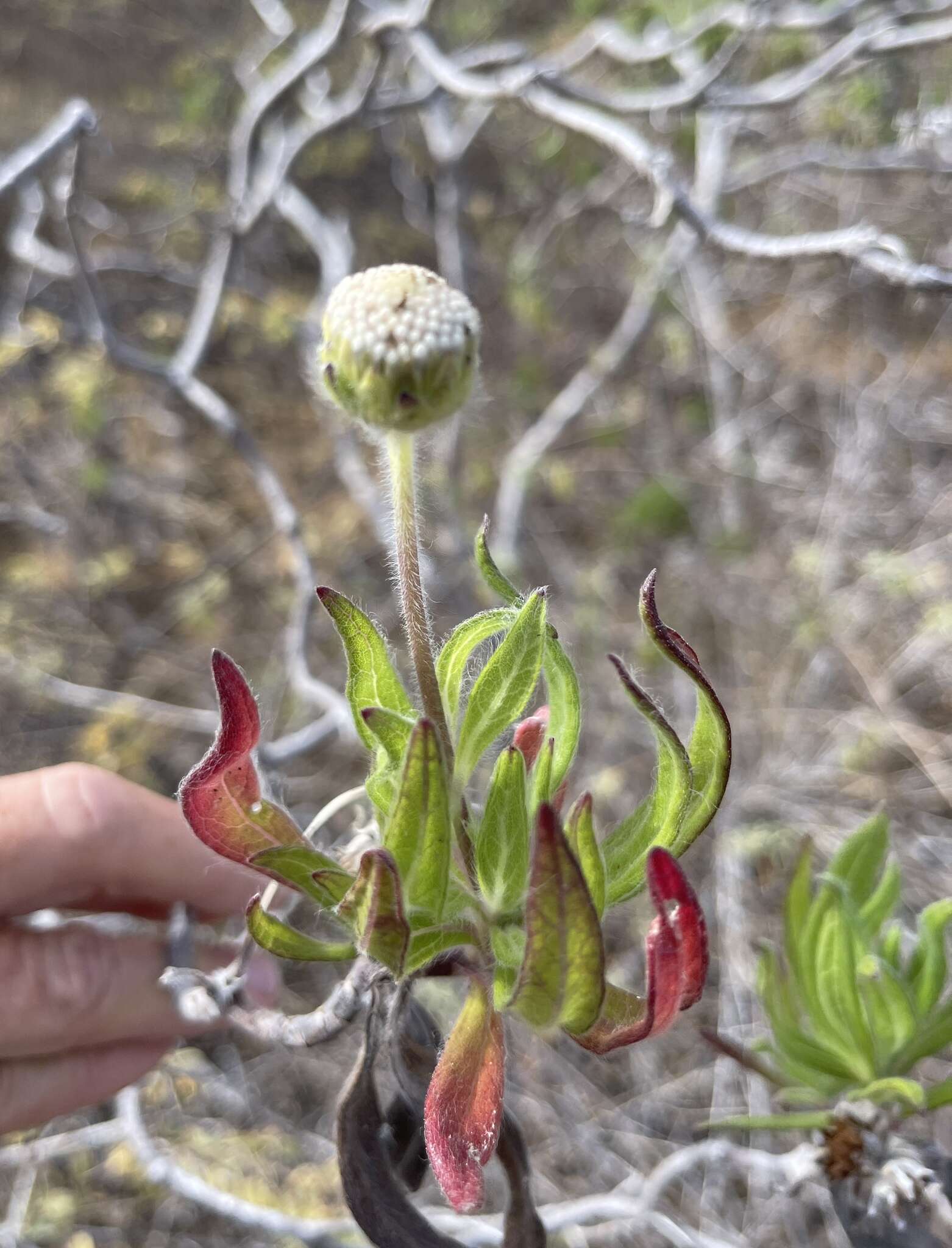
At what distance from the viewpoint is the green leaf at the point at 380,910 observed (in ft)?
3.05

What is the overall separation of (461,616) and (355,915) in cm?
304

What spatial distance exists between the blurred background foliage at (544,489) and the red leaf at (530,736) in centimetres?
225

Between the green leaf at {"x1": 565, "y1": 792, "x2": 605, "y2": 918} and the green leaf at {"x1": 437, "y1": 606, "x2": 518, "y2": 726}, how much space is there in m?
0.22

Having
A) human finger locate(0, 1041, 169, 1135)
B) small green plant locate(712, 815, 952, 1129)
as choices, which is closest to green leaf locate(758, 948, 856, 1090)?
small green plant locate(712, 815, 952, 1129)

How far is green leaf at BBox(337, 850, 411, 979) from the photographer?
930 millimetres

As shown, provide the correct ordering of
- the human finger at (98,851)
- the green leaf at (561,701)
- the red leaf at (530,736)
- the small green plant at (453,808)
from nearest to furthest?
the small green plant at (453,808) < the green leaf at (561,701) < the red leaf at (530,736) < the human finger at (98,851)

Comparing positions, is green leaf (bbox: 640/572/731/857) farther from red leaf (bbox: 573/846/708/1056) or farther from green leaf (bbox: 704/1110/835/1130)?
green leaf (bbox: 704/1110/835/1130)

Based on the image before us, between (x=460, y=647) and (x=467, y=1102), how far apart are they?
570 mm

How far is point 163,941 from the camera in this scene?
2141mm

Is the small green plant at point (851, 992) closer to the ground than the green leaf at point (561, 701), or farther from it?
closer to the ground

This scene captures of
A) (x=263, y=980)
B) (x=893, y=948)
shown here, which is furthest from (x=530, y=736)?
(x=263, y=980)

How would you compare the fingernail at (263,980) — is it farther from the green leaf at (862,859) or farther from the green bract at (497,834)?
the green leaf at (862,859)

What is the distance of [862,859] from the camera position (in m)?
1.64

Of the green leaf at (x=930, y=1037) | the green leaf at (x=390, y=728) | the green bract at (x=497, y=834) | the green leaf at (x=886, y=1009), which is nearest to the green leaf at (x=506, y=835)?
the green bract at (x=497, y=834)
